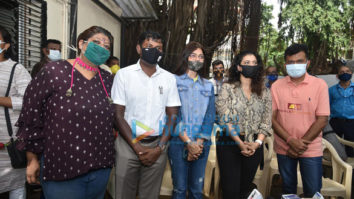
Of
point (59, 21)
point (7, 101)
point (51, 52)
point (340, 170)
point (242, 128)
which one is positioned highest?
point (59, 21)

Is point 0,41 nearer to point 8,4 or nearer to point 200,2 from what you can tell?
point 8,4

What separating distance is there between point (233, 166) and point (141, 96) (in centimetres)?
112

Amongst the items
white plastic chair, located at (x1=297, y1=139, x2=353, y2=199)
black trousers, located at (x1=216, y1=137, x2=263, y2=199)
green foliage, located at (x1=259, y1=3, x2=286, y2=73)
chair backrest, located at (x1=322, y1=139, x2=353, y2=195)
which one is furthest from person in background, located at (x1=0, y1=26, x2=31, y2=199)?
green foliage, located at (x1=259, y1=3, x2=286, y2=73)

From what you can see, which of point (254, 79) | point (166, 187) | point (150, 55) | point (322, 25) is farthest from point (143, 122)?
point (322, 25)

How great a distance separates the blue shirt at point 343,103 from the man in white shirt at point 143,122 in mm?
3601

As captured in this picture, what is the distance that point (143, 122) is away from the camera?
6.24ft

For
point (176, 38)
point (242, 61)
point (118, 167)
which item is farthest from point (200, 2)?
point (118, 167)

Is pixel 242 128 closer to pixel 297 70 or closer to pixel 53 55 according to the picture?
pixel 297 70

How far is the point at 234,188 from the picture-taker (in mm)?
2338

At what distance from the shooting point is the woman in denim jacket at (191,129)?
7.29 feet

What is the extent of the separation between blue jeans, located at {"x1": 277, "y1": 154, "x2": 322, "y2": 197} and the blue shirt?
2447 mm

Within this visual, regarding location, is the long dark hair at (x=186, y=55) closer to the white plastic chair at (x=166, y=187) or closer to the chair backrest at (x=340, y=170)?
the white plastic chair at (x=166, y=187)

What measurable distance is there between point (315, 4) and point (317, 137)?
608 inches

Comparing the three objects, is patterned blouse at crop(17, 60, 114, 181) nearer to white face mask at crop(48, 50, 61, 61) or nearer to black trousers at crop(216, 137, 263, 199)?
black trousers at crop(216, 137, 263, 199)
